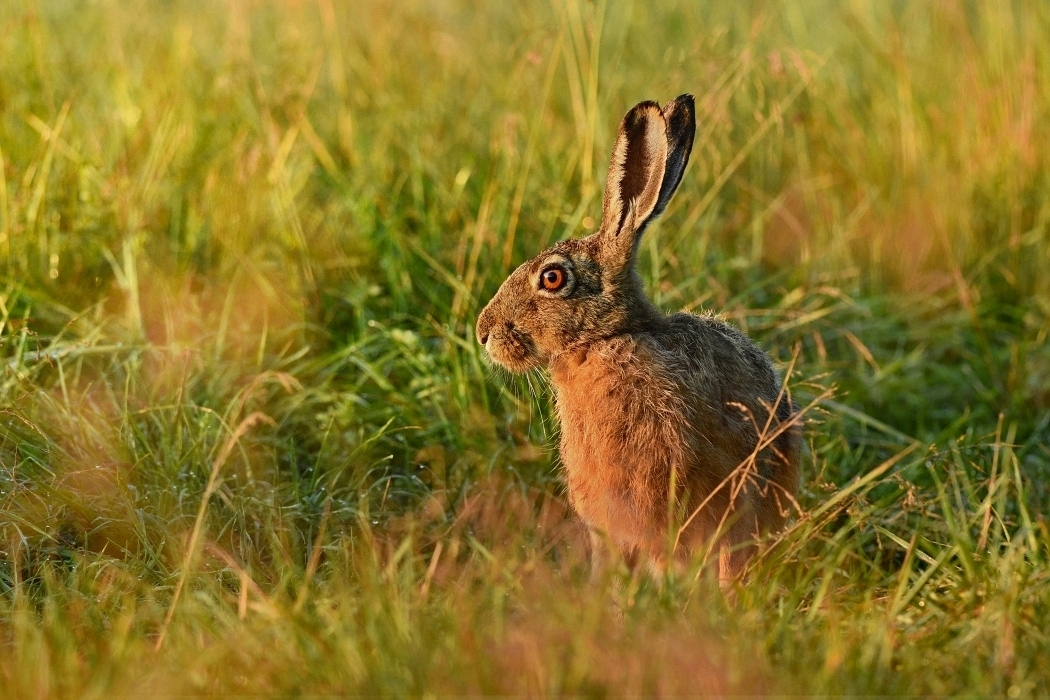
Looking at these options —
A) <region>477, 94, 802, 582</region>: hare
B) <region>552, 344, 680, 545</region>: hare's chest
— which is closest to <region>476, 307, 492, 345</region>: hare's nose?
<region>477, 94, 802, 582</region>: hare

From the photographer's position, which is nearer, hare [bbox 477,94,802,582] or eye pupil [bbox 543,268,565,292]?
hare [bbox 477,94,802,582]

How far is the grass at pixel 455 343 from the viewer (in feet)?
9.32

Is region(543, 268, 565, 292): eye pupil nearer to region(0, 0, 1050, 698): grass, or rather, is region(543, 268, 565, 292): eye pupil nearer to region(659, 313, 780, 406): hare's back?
region(659, 313, 780, 406): hare's back

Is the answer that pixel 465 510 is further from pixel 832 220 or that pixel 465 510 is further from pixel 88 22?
pixel 88 22

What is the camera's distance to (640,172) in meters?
3.84

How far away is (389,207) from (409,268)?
0.33 metres

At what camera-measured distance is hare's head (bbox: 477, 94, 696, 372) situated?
3768mm

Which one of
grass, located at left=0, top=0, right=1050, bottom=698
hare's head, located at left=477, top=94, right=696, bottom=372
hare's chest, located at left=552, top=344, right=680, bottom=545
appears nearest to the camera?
grass, located at left=0, top=0, right=1050, bottom=698

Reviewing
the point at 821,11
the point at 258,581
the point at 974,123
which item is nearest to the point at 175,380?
the point at 258,581

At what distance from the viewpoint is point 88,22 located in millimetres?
6621

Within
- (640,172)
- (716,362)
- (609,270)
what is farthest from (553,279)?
(716,362)

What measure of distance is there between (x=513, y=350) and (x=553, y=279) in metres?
0.23

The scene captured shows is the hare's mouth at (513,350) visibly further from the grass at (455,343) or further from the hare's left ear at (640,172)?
the grass at (455,343)

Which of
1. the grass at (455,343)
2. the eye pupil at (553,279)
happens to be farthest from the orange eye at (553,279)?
the grass at (455,343)
